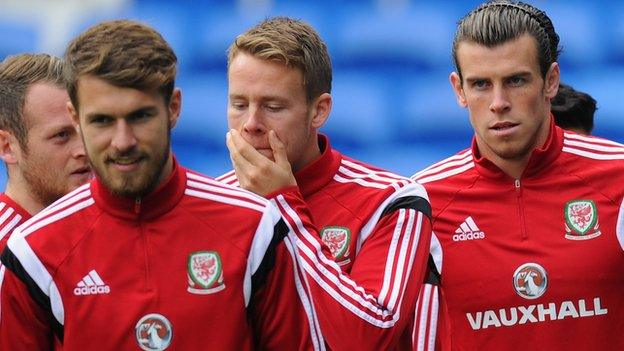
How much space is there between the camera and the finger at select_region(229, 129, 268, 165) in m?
4.29

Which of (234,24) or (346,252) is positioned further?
(234,24)

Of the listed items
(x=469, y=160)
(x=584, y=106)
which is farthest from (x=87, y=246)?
(x=584, y=106)

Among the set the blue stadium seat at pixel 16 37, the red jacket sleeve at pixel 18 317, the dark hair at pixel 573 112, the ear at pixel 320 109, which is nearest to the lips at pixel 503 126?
the ear at pixel 320 109

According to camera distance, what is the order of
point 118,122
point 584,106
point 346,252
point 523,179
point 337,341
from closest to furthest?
point 118,122 < point 337,341 < point 346,252 < point 523,179 < point 584,106

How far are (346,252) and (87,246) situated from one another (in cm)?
97

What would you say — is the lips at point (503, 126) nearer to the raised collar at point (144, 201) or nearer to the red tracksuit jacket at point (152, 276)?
the red tracksuit jacket at point (152, 276)

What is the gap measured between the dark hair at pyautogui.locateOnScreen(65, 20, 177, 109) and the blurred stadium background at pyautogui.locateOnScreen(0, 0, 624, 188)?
148 inches

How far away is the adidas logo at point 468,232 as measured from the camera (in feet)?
15.6

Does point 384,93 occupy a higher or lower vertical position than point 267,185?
higher

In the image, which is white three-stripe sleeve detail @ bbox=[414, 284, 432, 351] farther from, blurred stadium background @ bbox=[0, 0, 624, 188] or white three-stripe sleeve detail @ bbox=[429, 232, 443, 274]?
blurred stadium background @ bbox=[0, 0, 624, 188]

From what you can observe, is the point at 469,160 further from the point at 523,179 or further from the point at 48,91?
the point at 48,91

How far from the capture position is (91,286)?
12.3 feet

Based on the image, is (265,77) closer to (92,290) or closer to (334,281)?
(334,281)

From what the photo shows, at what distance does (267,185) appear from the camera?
427 centimetres
